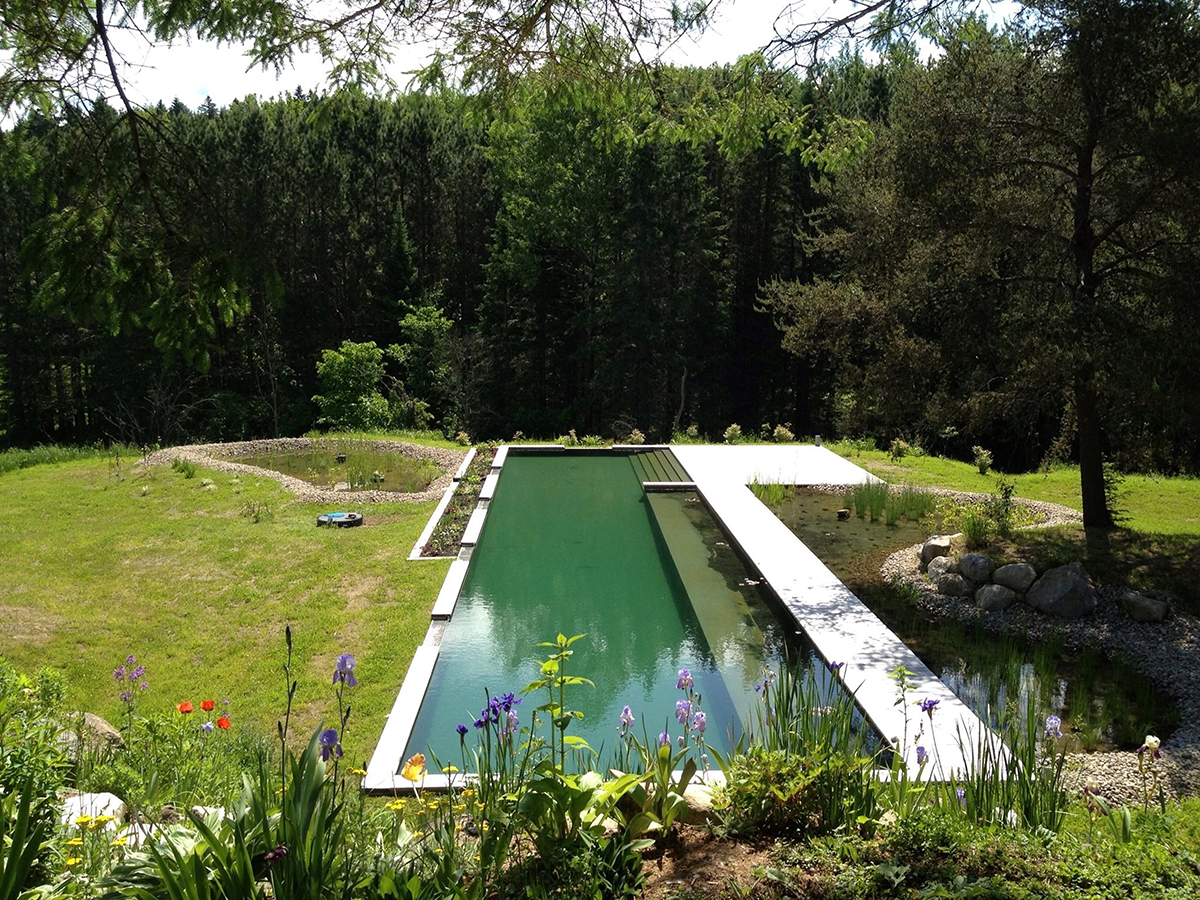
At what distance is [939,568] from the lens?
691 centimetres

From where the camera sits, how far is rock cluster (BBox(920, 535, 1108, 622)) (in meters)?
6.07

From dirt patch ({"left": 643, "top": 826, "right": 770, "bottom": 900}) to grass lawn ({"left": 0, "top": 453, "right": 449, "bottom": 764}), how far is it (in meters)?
2.07

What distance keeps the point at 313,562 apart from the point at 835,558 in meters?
4.56

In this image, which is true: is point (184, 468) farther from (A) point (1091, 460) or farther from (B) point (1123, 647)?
(B) point (1123, 647)

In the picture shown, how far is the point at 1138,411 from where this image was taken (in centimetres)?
672

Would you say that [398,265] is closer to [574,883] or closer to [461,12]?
[461,12]

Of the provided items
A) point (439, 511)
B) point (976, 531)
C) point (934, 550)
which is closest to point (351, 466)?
point (439, 511)

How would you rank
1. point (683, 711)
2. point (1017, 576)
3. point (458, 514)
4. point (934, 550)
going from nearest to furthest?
point (683, 711) < point (1017, 576) < point (934, 550) < point (458, 514)

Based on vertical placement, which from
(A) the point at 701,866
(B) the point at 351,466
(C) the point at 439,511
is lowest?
(A) the point at 701,866

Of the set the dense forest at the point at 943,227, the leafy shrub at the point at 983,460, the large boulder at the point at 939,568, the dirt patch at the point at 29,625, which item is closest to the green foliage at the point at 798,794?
the dense forest at the point at 943,227

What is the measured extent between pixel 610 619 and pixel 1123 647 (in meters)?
3.36

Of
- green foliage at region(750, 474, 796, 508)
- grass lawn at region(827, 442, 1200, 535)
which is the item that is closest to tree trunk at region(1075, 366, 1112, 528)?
grass lawn at region(827, 442, 1200, 535)

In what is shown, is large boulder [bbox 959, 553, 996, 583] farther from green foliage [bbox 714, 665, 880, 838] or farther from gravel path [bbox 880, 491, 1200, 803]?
green foliage [bbox 714, 665, 880, 838]

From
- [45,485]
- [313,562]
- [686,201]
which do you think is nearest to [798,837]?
[313,562]
